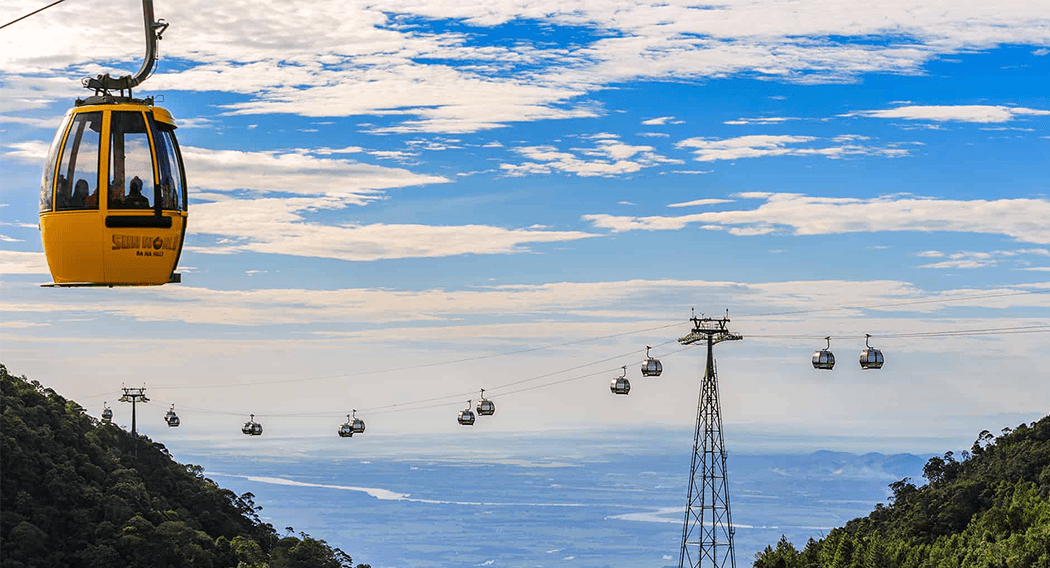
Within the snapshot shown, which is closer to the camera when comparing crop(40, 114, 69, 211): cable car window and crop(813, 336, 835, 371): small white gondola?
crop(40, 114, 69, 211): cable car window

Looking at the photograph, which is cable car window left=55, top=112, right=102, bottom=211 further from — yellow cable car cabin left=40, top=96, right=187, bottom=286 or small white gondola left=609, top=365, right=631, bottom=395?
small white gondola left=609, top=365, right=631, bottom=395

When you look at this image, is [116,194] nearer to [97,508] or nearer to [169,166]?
[169,166]

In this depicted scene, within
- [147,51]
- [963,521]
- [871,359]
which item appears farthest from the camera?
[963,521]

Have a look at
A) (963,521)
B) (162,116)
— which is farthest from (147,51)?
(963,521)

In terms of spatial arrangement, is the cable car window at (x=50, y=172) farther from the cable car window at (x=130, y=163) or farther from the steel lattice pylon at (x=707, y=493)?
the steel lattice pylon at (x=707, y=493)

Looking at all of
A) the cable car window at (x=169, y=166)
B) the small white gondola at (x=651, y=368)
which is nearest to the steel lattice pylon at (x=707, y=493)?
the small white gondola at (x=651, y=368)

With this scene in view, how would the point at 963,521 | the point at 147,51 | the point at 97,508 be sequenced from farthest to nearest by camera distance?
1. the point at 97,508
2. the point at 963,521
3. the point at 147,51

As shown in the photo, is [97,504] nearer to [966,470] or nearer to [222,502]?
[222,502]

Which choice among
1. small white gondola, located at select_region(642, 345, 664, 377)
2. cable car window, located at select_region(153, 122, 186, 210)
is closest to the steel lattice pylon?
small white gondola, located at select_region(642, 345, 664, 377)

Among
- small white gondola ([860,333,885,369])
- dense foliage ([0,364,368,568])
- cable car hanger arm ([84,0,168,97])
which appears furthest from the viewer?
dense foliage ([0,364,368,568])
